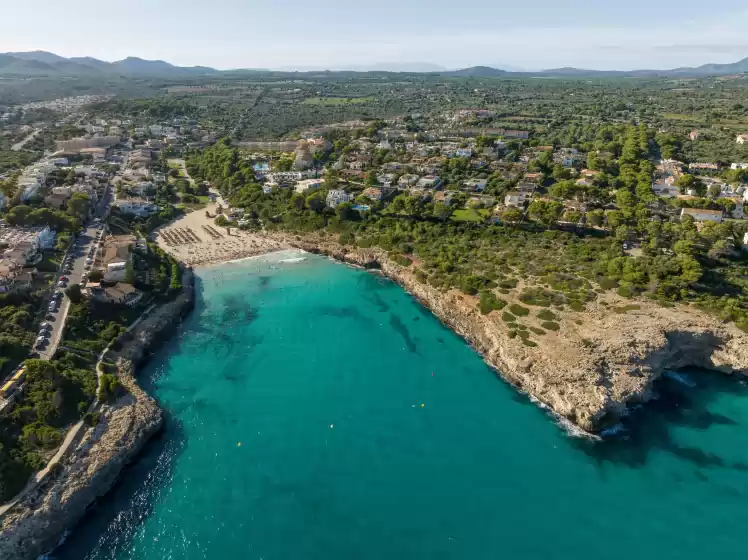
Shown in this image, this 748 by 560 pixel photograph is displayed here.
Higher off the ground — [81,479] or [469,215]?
[469,215]

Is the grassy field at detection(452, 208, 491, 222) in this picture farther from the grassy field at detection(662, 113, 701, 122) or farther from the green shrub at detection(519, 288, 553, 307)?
the grassy field at detection(662, 113, 701, 122)

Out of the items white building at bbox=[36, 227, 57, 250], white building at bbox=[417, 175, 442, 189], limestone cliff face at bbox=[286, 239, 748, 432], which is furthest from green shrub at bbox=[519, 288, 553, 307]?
white building at bbox=[36, 227, 57, 250]

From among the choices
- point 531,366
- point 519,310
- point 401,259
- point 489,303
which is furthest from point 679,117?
point 531,366

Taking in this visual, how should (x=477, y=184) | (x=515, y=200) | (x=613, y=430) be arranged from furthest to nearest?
(x=477, y=184) → (x=515, y=200) → (x=613, y=430)

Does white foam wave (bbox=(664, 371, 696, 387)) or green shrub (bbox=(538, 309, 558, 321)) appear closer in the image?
white foam wave (bbox=(664, 371, 696, 387))

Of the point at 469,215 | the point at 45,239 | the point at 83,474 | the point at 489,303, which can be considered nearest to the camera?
the point at 83,474

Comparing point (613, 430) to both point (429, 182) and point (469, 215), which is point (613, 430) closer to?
point (469, 215)

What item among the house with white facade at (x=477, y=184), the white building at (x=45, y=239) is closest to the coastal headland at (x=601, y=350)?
the house with white facade at (x=477, y=184)

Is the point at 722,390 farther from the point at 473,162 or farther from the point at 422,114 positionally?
the point at 422,114
